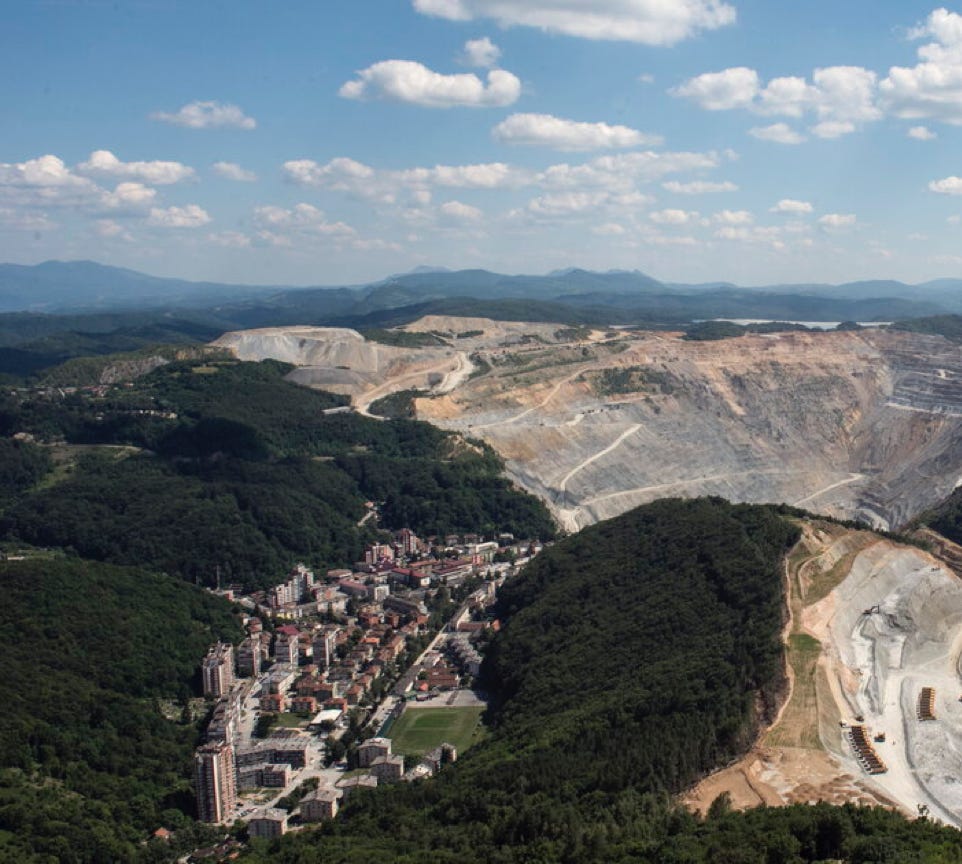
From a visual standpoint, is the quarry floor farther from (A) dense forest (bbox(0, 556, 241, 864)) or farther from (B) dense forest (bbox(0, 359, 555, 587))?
(B) dense forest (bbox(0, 359, 555, 587))

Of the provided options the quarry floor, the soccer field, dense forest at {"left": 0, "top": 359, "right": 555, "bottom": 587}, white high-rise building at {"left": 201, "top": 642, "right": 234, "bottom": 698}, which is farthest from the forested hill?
dense forest at {"left": 0, "top": 359, "right": 555, "bottom": 587}

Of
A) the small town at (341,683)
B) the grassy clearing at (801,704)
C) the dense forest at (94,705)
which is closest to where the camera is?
the grassy clearing at (801,704)

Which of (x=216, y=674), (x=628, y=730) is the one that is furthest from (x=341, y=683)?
(x=628, y=730)

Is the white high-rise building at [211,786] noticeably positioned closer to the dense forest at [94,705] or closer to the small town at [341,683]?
the small town at [341,683]

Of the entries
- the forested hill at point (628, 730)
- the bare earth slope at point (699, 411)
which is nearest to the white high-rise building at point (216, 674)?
the forested hill at point (628, 730)

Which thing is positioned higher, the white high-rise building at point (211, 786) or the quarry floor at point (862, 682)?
the quarry floor at point (862, 682)

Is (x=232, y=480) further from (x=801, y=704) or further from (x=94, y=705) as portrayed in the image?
(x=801, y=704)
